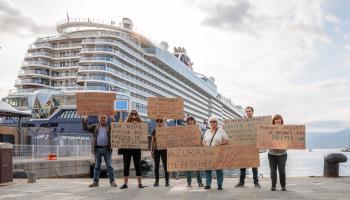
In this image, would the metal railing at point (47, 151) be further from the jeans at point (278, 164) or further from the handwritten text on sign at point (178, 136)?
the jeans at point (278, 164)

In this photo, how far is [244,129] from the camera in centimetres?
1194

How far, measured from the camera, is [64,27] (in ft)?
235

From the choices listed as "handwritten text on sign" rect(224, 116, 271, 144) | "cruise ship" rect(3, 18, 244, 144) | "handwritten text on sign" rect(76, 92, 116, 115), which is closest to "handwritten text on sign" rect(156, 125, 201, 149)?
"handwritten text on sign" rect(224, 116, 271, 144)

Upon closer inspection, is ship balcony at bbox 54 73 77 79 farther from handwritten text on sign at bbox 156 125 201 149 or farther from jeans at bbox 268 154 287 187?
jeans at bbox 268 154 287 187

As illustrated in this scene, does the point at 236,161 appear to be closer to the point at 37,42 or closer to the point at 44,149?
the point at 44,149

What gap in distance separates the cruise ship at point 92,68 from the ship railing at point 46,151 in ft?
55.7

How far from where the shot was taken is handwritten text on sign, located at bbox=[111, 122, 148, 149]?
37.1 feet

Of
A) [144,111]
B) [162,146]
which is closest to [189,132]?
[162,146]

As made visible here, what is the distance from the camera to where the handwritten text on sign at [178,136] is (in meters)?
11.4

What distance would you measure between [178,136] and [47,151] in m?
20.9

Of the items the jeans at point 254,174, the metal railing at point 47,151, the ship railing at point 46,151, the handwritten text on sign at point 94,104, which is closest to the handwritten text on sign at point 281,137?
the jeans at point 254,174

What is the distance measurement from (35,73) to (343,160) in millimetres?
52314

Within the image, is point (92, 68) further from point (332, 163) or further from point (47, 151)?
point (332, 163)

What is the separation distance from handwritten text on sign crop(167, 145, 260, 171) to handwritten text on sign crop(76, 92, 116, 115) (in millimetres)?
2395
